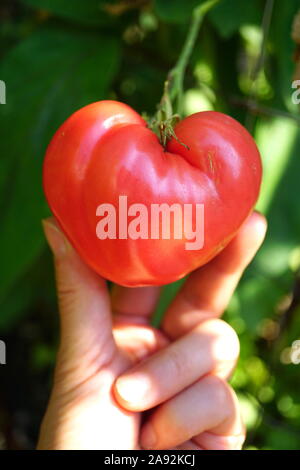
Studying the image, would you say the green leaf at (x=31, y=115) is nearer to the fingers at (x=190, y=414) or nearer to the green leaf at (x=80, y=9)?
the green leaf at (x=80, y=9)

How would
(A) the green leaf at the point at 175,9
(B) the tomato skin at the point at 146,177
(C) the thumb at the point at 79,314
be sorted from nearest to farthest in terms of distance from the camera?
1. (B) the tomato skin at the point at 146,177
2. (C) the thumb at the point at 79,314
3. (A) the green leaf at the point at 175,9

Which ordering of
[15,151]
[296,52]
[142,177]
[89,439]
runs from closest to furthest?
[142,177] → [89,439] → [296,52] → [15,151]

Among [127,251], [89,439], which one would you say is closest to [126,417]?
[89,439]

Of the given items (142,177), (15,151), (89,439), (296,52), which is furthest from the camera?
(15,151)

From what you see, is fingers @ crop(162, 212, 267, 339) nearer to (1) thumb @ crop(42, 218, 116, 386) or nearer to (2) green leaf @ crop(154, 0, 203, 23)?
(1) thumb @ crop(42, 218, 116, 386)

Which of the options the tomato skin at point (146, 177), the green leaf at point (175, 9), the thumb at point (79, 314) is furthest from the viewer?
the green leaf at point (175, 9)

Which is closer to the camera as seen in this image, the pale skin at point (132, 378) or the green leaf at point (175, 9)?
the pale skin at point (132, 378)

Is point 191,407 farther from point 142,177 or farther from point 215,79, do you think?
point 215,79

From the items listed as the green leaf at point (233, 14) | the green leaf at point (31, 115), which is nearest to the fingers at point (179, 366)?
the green leaf at point (31, 115)
